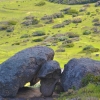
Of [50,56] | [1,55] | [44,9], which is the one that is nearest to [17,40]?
[1,55]

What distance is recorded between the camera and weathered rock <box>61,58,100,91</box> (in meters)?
33.7

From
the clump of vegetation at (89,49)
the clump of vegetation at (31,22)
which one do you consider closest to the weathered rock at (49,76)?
the clump of vegetation at (89,49)

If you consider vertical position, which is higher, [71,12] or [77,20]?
[71,12]

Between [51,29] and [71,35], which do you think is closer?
[71,35]

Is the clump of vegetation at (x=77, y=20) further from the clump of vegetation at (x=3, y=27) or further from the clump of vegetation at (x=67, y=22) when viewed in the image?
the clump of vegetation at (x=3, y=27)

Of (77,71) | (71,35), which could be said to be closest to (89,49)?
(71,35)

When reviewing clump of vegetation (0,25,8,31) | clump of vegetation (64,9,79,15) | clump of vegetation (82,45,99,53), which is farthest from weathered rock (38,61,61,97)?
clump of vegetation (64,9,79,15)

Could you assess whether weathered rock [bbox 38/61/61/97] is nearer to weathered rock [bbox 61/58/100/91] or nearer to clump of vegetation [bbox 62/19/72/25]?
weathered rock [bbox 61/58/100/91]

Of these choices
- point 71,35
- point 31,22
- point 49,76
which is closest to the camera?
point 49,76

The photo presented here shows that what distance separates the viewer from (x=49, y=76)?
3469 cm

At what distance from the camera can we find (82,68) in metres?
33.9

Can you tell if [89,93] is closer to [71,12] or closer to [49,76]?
[49,76]

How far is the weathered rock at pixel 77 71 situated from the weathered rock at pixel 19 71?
254 centimetres

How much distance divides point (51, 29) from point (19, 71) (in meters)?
76.8
